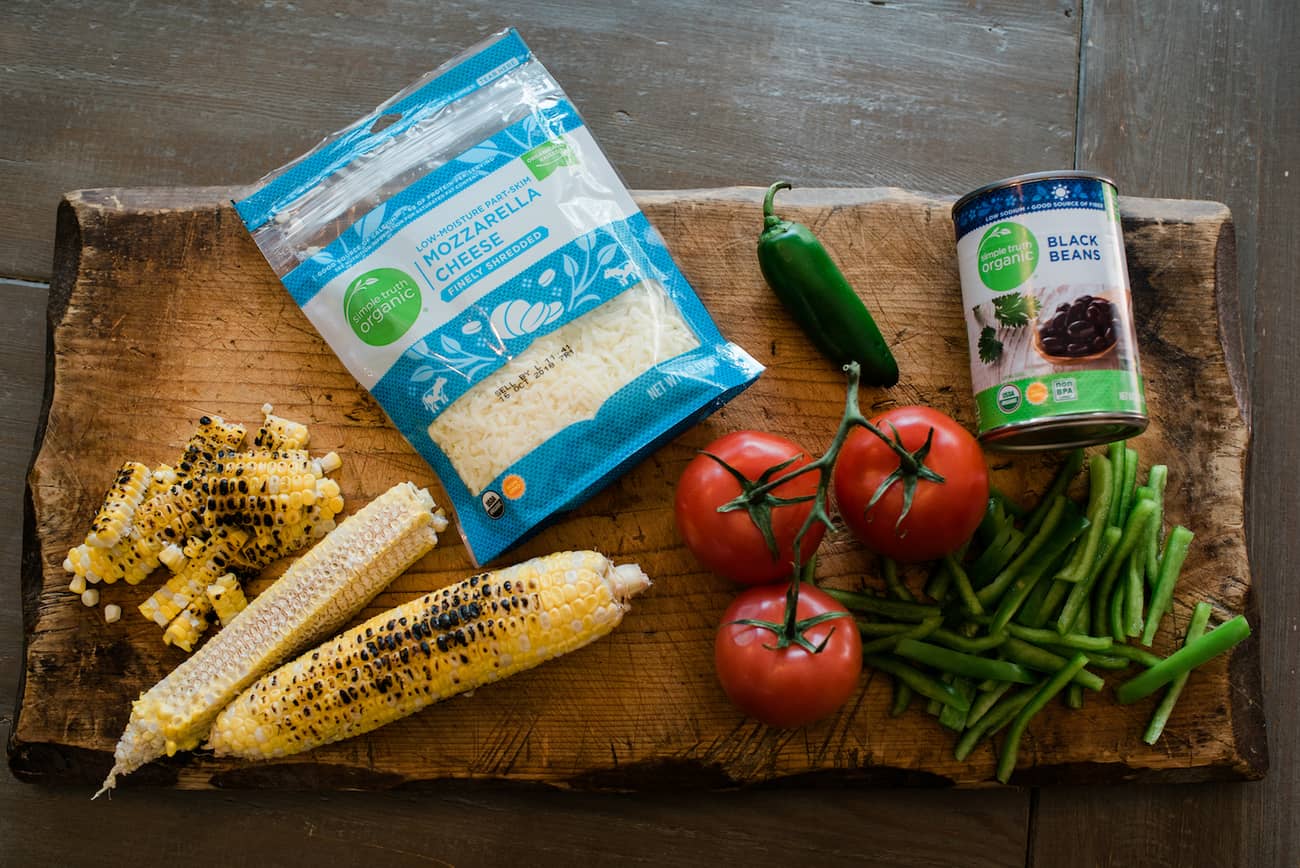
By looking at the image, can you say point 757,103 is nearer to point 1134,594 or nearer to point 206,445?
point 1134,594

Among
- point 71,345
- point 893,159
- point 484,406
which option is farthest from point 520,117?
point 71,345

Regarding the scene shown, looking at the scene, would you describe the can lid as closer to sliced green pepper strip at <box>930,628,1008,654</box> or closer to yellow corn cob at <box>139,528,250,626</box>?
sliced green pepper strip at <box>930,628,1008,654</box>

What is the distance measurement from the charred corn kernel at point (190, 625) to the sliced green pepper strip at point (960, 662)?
64.7 inches

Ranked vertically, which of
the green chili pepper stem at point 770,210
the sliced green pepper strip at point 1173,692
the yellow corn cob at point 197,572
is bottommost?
the sliced green pepper strip at point 1173,692

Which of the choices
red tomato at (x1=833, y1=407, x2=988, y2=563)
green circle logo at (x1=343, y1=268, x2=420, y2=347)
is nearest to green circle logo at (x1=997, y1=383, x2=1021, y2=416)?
red tomato at (x1=833, y1=407, x2=988, y2=563)

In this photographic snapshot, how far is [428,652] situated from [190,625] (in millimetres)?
664

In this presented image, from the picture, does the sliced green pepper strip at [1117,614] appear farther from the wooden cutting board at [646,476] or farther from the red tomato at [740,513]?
the red tomato at [740,513]

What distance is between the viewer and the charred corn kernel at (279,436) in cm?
211

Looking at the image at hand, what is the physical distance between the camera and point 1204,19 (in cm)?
243

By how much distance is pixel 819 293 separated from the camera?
2039 millimetres

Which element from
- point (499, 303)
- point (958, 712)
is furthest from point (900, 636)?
point (499, 303)

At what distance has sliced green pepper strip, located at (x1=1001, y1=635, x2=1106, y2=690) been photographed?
1.97m

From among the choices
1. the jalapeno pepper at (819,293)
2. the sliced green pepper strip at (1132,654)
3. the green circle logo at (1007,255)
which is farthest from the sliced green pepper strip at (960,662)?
the green circle logo at (1007,255)

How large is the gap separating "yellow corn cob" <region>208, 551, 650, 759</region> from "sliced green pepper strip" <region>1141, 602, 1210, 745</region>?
1284 millimetres
